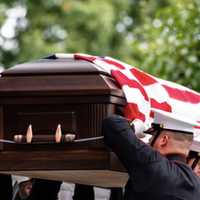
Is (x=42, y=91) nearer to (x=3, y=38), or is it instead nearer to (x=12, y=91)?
(x=12, y=91)

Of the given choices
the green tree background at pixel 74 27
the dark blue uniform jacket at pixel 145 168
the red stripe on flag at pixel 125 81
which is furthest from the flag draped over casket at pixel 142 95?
the green tree background at pixel 74 27

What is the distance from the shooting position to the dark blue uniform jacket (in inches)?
238

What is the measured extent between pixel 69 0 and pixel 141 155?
1940 centimetres

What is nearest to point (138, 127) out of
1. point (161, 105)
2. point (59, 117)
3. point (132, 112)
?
point (132, 112)

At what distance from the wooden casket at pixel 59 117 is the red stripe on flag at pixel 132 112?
43mm

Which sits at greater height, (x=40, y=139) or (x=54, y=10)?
(x=40, y=139)

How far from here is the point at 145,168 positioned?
6.05 m

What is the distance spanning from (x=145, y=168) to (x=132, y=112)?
1.68 feet

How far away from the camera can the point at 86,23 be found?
2442 cm

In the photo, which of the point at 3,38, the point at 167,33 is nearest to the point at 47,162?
the point at 167,33

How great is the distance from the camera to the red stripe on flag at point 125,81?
6.54 metres

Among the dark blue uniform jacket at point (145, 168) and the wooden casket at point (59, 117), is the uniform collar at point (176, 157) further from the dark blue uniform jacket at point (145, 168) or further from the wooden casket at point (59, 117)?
the wooden casket at point (59, 117)

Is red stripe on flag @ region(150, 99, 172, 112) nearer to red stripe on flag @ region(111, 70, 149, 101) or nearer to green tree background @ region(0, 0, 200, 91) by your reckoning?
red stripe on flag @ region(111, 70, 149, 101)

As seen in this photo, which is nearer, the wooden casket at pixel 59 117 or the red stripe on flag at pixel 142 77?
the wooden casket at pixel 59 117
